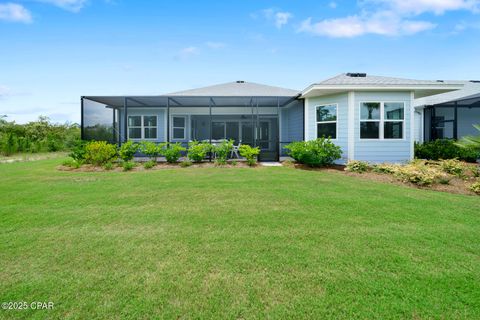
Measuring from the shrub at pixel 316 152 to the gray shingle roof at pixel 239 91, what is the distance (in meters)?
5.61

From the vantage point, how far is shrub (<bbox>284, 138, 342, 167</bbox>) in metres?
9.55

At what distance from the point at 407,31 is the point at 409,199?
1272 centimetres

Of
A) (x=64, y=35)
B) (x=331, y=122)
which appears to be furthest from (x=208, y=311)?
(x=64, y=35)

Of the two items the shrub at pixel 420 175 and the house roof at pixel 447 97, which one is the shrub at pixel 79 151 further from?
the house roof at pixel 447 97

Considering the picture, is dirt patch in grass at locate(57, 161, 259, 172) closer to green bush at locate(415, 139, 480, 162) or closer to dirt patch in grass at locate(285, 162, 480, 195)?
dirt patch in grass at locate(285, 162, 480, 195)

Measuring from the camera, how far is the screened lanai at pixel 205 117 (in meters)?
13.5

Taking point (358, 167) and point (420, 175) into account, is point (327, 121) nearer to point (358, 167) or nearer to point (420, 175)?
point (358, 167)

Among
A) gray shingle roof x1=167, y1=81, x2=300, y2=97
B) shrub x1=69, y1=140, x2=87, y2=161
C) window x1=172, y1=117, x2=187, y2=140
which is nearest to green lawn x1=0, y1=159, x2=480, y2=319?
shrub x1=69, y1=140, x2=87, y2=161

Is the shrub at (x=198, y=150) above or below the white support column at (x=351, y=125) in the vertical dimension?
below

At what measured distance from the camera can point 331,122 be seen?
10875mm

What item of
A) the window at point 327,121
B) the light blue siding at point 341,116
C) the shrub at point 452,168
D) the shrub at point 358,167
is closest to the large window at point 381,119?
the light blue siding at point 341,116

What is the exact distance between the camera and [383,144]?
33.5ft

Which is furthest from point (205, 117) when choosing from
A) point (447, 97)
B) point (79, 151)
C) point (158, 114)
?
point (447, 97)

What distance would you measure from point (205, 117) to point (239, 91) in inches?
112
